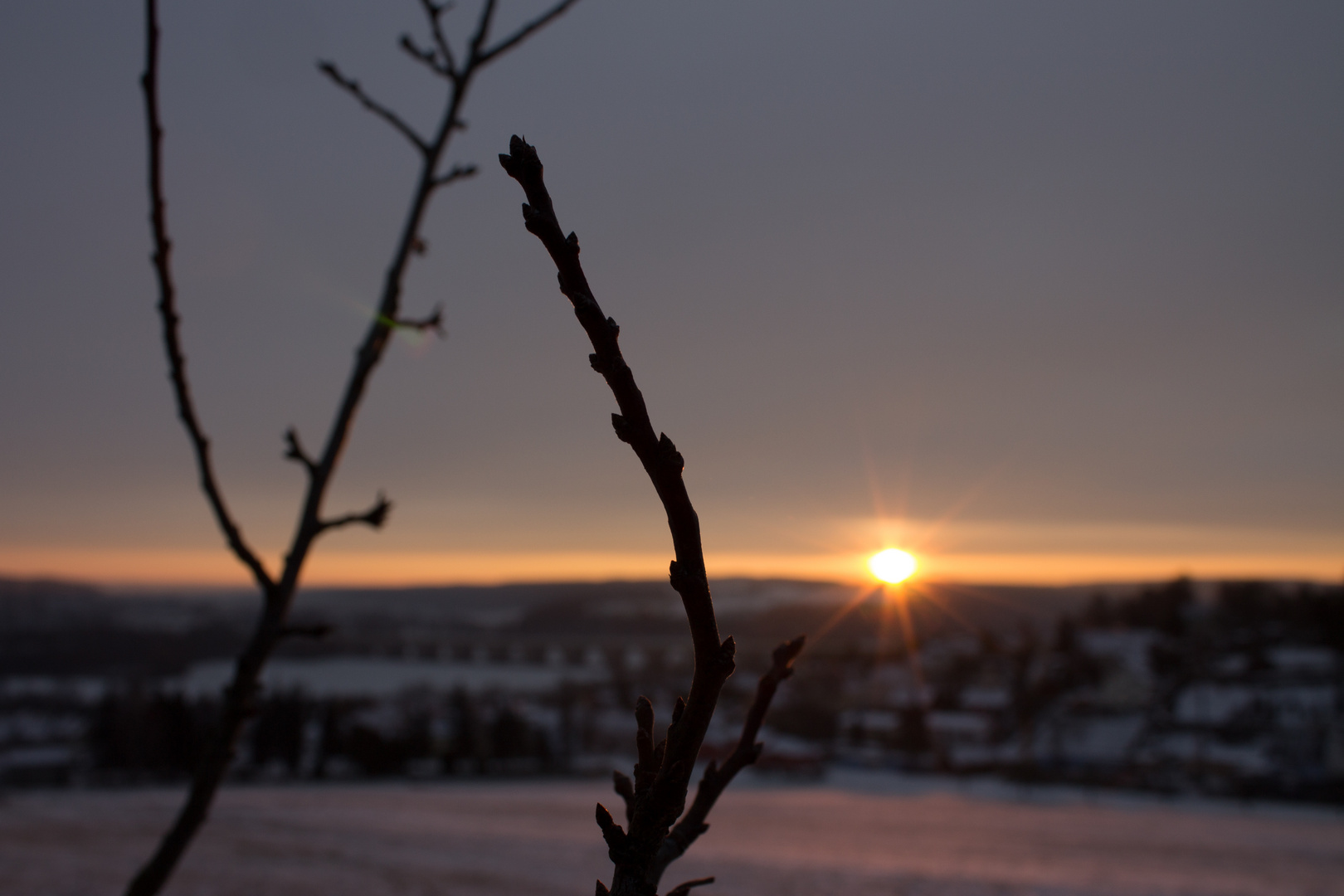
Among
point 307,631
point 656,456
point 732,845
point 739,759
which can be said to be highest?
point 656,456

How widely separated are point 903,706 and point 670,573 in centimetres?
3234

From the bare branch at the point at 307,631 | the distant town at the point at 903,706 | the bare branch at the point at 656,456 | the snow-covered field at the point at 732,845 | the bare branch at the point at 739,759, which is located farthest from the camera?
the distant town at the point at 903,706

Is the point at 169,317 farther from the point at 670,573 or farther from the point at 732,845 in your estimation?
the point at 732,845

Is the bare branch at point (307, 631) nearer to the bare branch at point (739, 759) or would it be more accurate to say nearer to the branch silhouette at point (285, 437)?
the branch silhouette at point (285, 437)

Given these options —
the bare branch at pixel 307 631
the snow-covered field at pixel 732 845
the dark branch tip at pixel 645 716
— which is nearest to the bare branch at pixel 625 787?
the dark branch tip at pixel 645 716

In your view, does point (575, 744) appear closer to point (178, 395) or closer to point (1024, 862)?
point (1024, 862)

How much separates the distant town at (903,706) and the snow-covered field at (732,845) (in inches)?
110

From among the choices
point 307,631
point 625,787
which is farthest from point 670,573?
point 307,631

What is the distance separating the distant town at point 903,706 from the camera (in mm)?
26375

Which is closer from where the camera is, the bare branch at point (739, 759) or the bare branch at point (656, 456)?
the bare branch at point (656, 456)

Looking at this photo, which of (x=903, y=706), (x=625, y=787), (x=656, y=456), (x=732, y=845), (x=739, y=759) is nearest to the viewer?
(x=656, y=456)

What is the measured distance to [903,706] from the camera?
30812 mm

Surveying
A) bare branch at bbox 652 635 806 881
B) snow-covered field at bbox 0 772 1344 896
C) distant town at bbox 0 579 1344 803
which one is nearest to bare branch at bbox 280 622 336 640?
bare branch at bbox 652 635 806 881

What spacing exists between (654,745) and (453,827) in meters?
20.0
